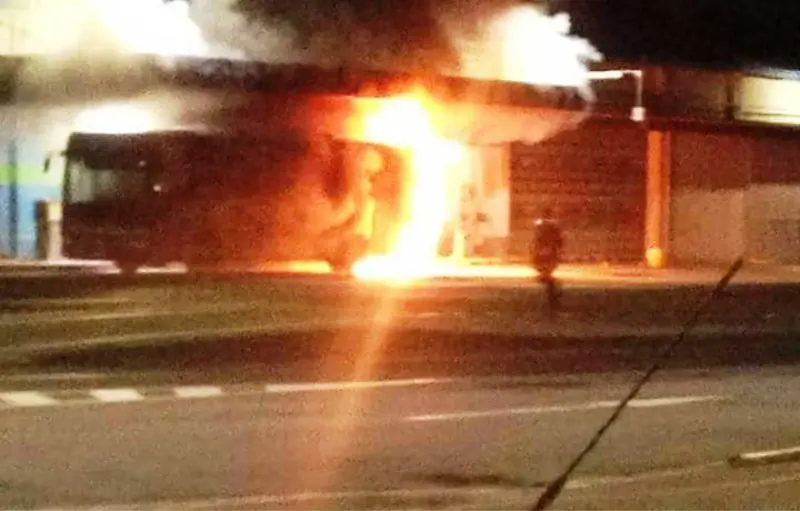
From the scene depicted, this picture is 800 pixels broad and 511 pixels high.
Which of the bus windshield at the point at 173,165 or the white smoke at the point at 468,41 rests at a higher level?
the white smoke at the point at 468,41

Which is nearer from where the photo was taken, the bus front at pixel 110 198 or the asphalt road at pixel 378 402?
the asphalt road at pixel 378 402

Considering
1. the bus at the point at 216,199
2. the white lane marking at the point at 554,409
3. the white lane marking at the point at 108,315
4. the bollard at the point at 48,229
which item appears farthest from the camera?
the bollard at the point at 48,229

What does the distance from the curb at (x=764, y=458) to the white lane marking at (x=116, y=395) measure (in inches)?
210

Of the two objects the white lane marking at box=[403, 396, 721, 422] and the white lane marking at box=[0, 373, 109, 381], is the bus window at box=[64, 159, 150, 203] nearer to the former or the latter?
the white lane marking at box=[0, 373, 109, 381]

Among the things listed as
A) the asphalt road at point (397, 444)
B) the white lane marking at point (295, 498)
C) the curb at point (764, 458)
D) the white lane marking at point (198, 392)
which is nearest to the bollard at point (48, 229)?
the white lane marking at point (198, 392)

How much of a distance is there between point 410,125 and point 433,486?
25.7 metres

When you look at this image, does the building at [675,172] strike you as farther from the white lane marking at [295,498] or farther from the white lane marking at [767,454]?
the white lane marking at [295,498]

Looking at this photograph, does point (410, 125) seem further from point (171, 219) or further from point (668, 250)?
point (668, 250)

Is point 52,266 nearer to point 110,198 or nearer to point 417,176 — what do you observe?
point 110,198

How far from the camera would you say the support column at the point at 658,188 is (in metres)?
41.7

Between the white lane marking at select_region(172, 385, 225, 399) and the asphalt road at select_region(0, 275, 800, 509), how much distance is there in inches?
1.4

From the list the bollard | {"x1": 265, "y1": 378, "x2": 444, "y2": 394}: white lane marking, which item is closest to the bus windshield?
the bollard

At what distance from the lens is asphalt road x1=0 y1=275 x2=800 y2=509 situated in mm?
8898

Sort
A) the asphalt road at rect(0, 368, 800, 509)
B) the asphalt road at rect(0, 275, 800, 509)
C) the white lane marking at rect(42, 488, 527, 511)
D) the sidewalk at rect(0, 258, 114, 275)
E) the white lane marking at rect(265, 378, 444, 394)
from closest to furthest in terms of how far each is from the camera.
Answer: the white lane marking at rect(42, 488, 527, 511)
the asphalt road at rect(0, 368, 800, 509)
the asphalt road at rect(0, 275, 800, 509)
the white lane marking at rect(265, 378, 444, 394)
the sidewalk at rect(0, 258, 114, 275)
